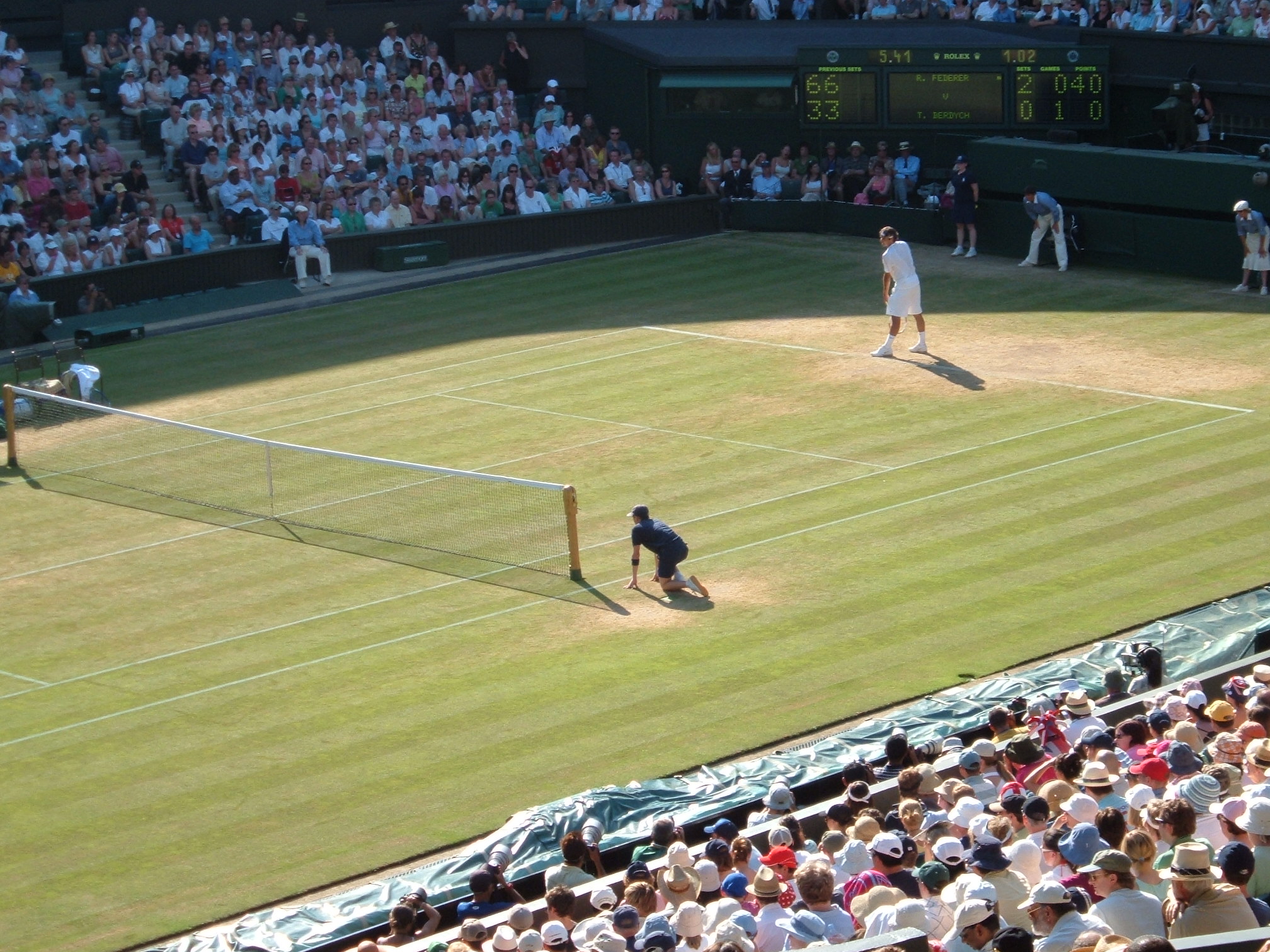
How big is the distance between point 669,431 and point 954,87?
15.8m

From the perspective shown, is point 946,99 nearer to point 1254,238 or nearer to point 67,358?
point 1254,238

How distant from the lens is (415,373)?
89.8 feet

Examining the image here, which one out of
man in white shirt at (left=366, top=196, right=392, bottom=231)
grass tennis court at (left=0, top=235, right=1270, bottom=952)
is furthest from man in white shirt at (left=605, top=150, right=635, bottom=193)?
grass tennis court at (left=0, top=235, right=1270, bottom=952)

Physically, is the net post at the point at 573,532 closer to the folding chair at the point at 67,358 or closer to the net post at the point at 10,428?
the net post at the point at 10,428

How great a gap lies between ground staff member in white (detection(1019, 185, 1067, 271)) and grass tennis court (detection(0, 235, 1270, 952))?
1.93 m

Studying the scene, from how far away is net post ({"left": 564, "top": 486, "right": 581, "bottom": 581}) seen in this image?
17.8m

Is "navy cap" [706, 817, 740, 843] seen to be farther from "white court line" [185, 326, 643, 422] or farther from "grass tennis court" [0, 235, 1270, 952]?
"white court line" [185, 326, 643, 422]

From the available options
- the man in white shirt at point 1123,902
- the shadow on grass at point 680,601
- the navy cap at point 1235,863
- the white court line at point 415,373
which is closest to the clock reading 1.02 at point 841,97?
the white court line at point 415,373

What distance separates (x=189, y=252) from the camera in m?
33.5

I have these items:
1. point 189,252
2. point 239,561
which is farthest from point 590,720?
point 189,252

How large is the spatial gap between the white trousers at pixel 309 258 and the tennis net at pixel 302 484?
9864 mm

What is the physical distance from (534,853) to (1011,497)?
9900mm

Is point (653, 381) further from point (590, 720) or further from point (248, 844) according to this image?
point (248, 844)

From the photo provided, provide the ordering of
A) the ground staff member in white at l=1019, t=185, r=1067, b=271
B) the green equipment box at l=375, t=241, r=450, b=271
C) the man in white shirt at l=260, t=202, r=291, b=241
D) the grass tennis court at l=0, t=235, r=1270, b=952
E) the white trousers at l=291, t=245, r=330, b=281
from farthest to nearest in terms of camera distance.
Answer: the green equipment box at l=375, t=241, r=450, b=271 → the man in white shirt at l=260, t=202, r=291, b=241 → the white trousers at l=291, t=245, r=330, b=281 → the ground staff member in white at l=1019, t=185, r=1067, b=271 → the grass tennis court at l=0, t=235, r=1270, b=952
